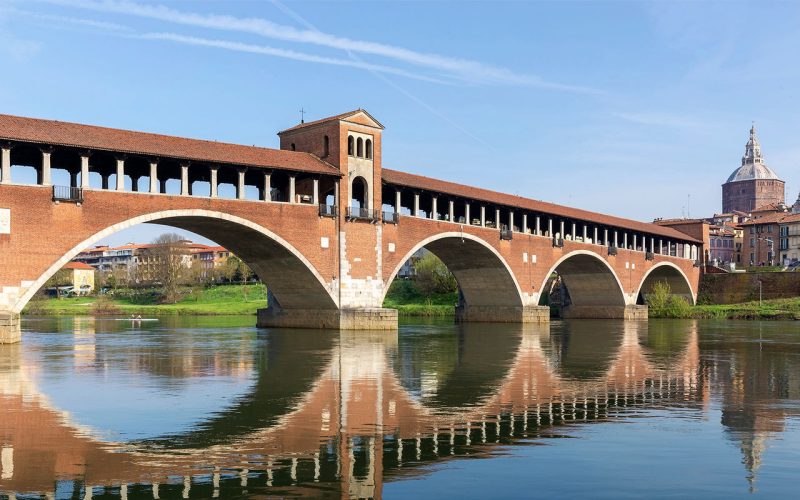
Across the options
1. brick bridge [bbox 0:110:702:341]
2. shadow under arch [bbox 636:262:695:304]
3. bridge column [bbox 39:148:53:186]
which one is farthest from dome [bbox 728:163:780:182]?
bridge column [bbox 39:148:53:186]

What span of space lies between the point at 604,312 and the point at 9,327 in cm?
5543

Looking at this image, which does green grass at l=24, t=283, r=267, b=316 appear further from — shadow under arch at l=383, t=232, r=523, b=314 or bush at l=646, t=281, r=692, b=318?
bush at l=646, t=281, r=692, b=318

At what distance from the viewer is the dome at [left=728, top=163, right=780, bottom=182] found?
579ft

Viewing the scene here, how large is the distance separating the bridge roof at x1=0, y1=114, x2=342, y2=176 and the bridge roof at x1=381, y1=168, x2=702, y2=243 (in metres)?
6.27

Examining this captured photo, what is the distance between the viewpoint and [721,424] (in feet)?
46.3

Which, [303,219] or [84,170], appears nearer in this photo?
[84,170]

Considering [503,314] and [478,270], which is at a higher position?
[478,270]

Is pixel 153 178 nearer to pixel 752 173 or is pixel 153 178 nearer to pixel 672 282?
pixel 672 282

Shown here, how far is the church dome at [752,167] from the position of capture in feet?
580

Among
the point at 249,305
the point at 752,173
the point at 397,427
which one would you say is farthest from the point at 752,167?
the point at 397,427

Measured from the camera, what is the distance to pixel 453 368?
24656 mm

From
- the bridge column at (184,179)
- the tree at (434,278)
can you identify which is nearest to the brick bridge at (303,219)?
the bridge column at (184,179)

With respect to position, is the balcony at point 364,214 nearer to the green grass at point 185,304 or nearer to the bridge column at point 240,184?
the bridge column at point 240,184

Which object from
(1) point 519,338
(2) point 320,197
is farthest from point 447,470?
(2) point 320,197
